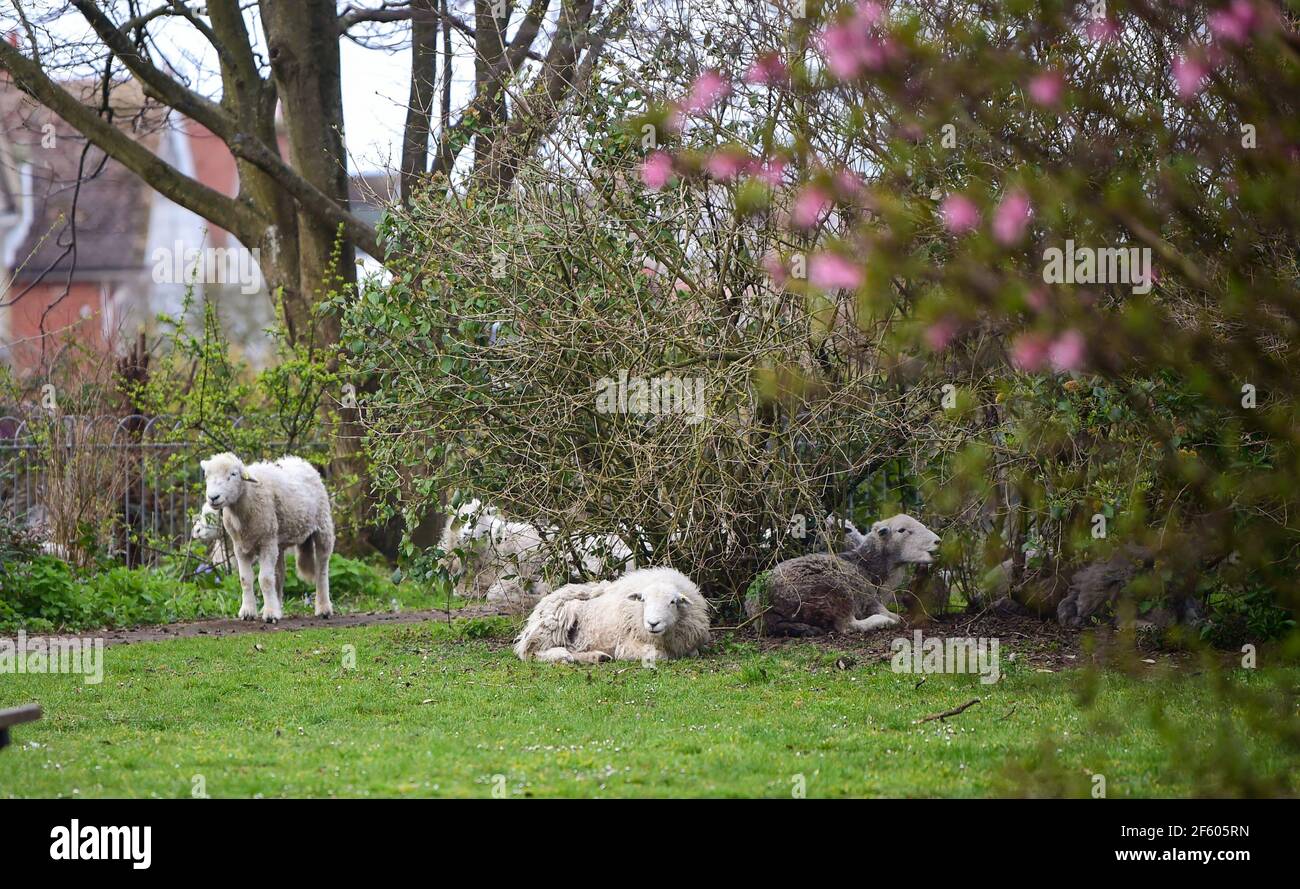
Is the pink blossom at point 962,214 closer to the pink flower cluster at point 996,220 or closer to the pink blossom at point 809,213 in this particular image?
the pink flower cluster at point 996,220

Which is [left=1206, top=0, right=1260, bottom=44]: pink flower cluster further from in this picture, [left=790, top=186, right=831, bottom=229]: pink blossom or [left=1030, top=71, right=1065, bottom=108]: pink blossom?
[left=790, top=186, right=831, bottom=229]: pink blossom

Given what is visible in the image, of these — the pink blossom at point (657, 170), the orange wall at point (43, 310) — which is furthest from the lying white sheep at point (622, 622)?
the orange wall at point (43, 310)

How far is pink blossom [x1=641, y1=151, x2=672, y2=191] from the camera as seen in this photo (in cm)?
957

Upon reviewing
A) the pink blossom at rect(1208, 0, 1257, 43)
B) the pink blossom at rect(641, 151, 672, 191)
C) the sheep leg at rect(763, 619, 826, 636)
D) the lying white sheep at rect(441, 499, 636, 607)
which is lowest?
the sheep leg at rect(763, 619, 826, 636)

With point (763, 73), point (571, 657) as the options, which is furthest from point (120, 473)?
point (763, 73)

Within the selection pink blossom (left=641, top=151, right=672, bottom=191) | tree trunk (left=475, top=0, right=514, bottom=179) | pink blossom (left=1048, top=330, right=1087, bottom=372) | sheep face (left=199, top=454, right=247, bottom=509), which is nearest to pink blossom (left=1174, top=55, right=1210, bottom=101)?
pink blossom (left=1048, top=330, right=1087, bottom=372)

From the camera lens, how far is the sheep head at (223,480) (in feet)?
38.1

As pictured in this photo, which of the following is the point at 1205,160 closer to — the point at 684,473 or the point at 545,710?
the point at 545,710

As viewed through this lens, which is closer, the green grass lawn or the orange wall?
the green grass lawn

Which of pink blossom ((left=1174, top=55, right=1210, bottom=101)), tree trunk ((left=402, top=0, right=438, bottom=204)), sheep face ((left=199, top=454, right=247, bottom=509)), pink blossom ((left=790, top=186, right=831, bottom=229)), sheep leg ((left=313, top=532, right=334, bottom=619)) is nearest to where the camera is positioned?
pink blossom ((left=1174, top=55, right=1210, bottom=101))

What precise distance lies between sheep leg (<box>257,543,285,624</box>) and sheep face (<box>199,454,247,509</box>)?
59cm

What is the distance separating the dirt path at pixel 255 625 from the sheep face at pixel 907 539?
3.58 meters
